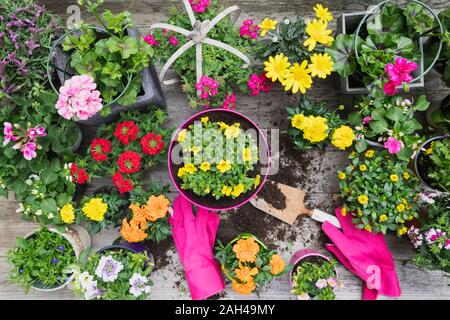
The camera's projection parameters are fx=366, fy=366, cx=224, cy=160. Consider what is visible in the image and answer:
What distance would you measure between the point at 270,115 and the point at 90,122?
941 mm

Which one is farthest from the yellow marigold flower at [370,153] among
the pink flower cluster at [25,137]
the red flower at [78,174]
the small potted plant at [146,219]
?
the pink flower cluster at [25,137]

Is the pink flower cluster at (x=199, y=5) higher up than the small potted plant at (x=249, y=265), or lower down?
higher up

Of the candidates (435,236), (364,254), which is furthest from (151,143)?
(435,236)

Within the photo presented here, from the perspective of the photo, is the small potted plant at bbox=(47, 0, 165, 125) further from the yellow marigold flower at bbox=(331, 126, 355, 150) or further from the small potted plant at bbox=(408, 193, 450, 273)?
the small potted plant at bbox=(408, 193, 450, 273)

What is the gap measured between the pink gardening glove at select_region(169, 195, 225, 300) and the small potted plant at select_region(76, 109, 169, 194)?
29 cm

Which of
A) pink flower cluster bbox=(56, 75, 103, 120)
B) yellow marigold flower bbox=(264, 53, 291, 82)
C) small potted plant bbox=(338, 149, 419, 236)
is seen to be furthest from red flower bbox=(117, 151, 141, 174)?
small potted plant bbox=(338, 149, 419, 236)

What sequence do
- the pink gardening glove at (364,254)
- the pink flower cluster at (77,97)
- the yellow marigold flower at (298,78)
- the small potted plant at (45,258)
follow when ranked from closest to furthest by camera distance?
1. the pink flower cluster at (77,97)
2. the yellow marigold flower at (298,78)
3. the small potted plant at (45,258)
4. the pink gardening glove at (364,254)

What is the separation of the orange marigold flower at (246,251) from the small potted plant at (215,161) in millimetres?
192

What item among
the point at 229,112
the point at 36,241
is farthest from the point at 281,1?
the point at 36,241

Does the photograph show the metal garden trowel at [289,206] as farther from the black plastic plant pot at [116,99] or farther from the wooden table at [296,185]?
the black plastic plant pot at [116,99]

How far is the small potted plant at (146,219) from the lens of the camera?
1.64 meters

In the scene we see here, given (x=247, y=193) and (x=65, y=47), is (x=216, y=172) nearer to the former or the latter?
(x=247, y=193)

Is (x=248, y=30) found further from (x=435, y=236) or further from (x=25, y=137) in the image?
(x=435, y=236)

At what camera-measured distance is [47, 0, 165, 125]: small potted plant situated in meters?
1.43
